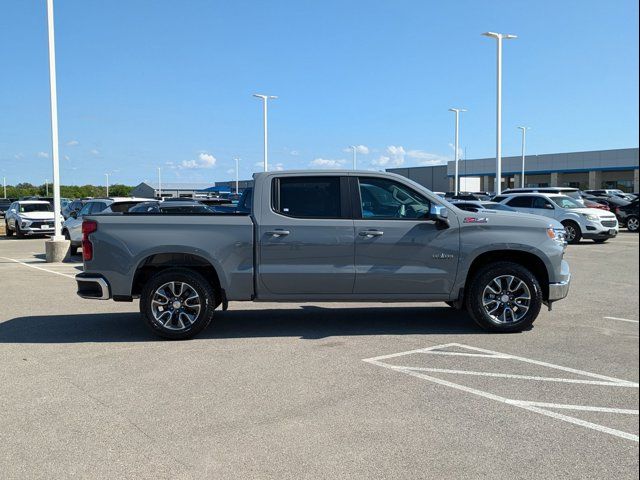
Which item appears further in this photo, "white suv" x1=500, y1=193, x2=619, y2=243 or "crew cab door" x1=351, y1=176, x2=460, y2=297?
"white suv" x1=500, y1=193, x2=619, y2=243

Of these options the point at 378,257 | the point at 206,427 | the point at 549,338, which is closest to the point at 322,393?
the point at 206,427

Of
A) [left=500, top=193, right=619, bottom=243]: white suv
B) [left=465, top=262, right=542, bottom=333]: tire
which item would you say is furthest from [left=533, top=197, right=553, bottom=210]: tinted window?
[left=465, top=262, right=542, bottom=333]: tire

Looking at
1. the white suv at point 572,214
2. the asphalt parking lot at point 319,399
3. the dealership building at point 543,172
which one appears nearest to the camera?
the asphalt parking lot at point 319,399

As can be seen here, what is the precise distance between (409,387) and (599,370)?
1908mm

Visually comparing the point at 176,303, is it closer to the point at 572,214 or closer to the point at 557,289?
the point at 557,289

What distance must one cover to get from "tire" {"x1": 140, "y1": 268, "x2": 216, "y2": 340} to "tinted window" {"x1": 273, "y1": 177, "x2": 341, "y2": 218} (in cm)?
136

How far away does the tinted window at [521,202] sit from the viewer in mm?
22953

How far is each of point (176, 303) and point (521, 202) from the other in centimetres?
1844

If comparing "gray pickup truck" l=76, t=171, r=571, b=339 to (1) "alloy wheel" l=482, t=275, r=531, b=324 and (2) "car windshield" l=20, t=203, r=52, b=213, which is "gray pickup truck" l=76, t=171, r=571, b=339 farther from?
(2) "car windshield" l=20, t=203, r=52, b=213

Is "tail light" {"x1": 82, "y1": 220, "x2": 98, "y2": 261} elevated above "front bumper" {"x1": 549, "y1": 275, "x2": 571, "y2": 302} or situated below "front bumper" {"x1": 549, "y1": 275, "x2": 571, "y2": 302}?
above

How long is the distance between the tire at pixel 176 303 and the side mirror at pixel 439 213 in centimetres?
281

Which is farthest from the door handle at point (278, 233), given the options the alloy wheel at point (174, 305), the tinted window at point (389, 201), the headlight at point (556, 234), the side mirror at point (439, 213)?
the headlight at point (556, 234)

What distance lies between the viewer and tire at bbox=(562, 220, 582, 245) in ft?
70.5

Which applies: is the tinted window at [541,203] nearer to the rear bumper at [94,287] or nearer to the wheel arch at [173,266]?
the wheel arch at [173,266]
